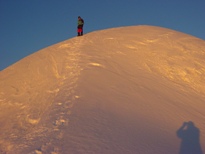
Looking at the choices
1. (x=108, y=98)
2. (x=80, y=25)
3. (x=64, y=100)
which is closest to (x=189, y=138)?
(x=108, y=98)

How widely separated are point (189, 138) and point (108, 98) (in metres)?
2.31

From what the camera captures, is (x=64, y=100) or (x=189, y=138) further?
(x=64, y=100)

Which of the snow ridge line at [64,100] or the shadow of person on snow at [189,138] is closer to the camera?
the snow ridge line at [64,100]

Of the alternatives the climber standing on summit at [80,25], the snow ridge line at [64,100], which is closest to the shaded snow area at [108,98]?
the snow ridge line at [64,100]

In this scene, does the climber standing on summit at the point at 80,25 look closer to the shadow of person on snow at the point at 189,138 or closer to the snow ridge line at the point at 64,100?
the snow ridge line at the point at 64,100

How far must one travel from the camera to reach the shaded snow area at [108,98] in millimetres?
4953

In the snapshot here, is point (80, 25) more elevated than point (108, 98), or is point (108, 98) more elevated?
point (80, 25)

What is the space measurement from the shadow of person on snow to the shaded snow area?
2 cm

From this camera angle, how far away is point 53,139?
4836 millimetres

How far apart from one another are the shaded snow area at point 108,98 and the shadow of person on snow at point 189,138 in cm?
2

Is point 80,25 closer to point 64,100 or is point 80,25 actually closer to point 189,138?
point 64,100

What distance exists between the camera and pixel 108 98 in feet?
22.9

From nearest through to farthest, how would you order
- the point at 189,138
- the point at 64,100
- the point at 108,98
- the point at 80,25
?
1. the point at 189,138
2. the point at 64,100
3. the point at 108,98
4. the point at 80,25

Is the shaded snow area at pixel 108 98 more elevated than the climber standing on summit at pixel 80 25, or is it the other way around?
the climber standing on summit at pixel 80 25
